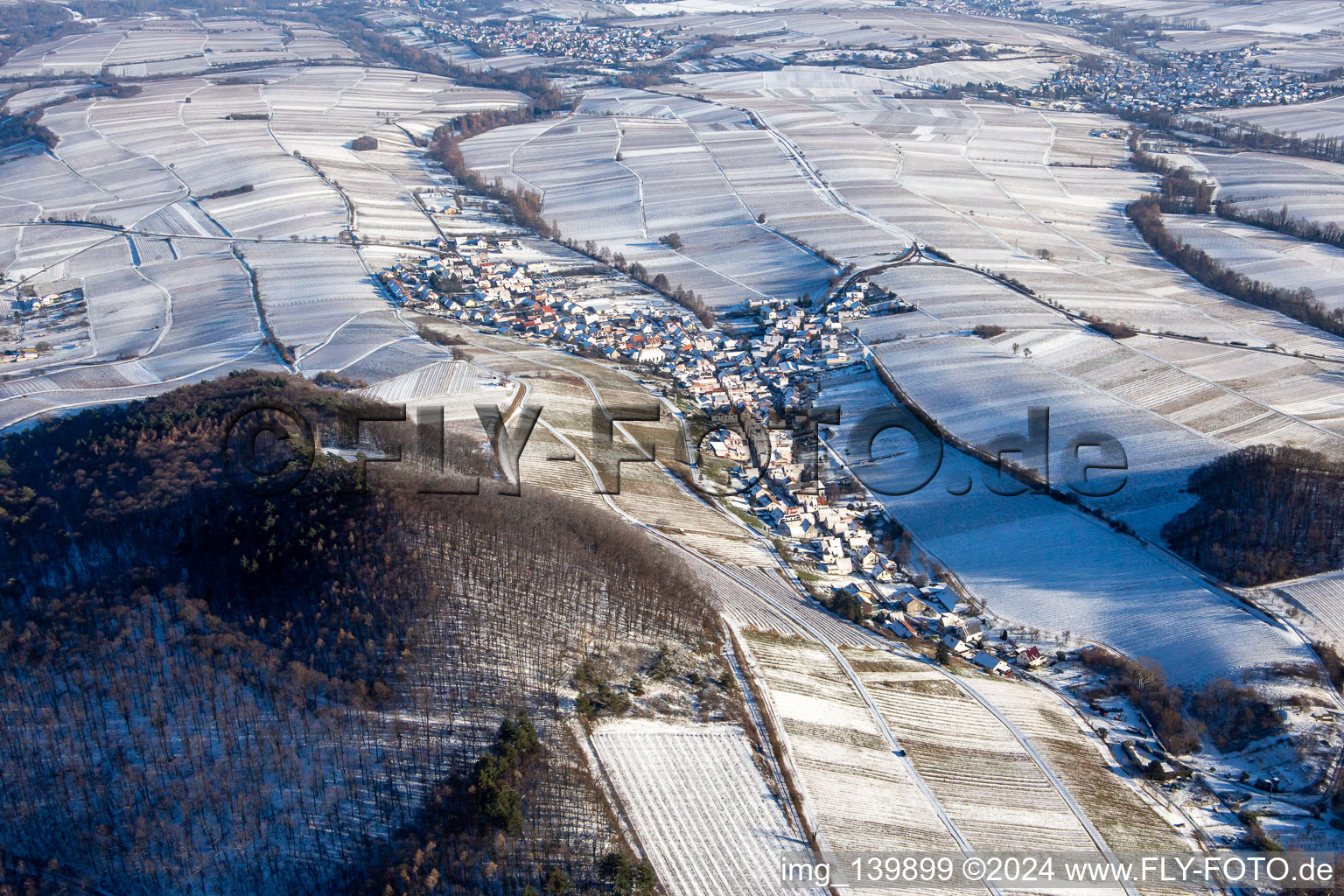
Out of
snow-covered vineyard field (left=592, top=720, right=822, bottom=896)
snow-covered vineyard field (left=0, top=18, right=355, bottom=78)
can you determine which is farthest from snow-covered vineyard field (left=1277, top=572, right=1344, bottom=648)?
snow-covered vineyard field (left=0, top=18, right=355, bottom=78)

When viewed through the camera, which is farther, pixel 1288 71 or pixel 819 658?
pixel 1288 71

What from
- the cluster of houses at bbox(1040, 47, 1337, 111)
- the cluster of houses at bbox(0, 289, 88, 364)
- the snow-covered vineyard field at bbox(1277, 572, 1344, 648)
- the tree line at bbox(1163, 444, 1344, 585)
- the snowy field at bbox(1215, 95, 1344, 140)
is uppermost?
the cluster of houses at bbox(1040, 47, 1337, 111)

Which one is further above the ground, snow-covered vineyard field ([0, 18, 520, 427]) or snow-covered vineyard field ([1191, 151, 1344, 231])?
snow-covered vineyard field ([1191, 151, 1344, 231])

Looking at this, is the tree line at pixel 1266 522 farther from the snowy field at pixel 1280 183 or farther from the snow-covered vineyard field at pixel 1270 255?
the snowy field at pixel 1280 183

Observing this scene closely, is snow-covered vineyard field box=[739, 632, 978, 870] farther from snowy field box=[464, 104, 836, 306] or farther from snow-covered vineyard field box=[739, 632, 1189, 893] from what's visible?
snowy field box=[464, 104, 836, 306]

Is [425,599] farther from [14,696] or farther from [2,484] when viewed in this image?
[2,484]

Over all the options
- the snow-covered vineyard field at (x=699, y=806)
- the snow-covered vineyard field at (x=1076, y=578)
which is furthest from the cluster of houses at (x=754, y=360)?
the snow-covered vineyard field at (x=699, y=806)

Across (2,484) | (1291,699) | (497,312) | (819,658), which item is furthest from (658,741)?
(497,312)
